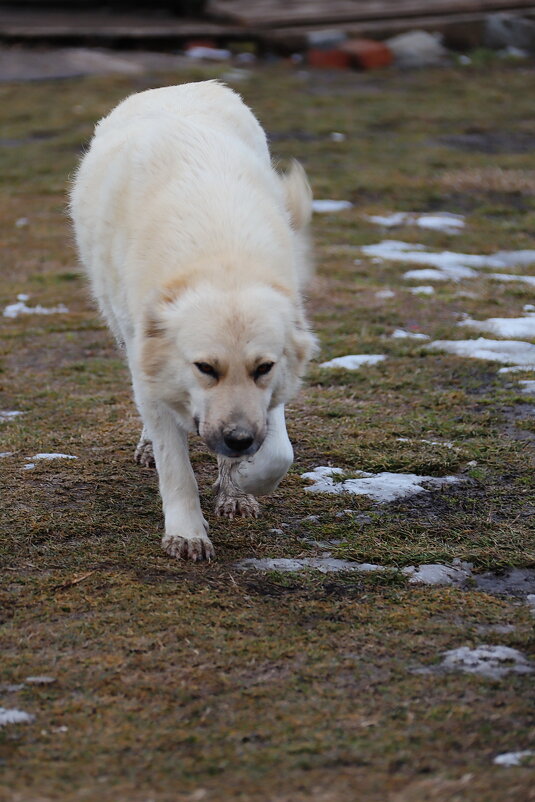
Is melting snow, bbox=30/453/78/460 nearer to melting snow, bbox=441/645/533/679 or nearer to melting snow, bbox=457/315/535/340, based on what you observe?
melting snow, bbox=441/645/533/679

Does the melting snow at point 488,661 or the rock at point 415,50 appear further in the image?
the rock at point 415,50

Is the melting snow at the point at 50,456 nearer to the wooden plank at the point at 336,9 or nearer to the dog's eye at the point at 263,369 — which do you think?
the dog's eye at the point at 263,369

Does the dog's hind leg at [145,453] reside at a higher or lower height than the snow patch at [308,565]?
lower

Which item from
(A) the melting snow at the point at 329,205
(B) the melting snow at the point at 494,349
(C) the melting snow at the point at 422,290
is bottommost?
(C) the melting snow at the point at 422,290

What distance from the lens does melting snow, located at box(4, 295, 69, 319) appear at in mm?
7082

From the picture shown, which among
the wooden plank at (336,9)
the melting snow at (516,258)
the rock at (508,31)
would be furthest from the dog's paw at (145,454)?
the rock at (508,31)

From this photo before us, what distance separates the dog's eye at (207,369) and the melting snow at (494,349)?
2824mm

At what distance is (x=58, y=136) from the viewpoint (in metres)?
11.9

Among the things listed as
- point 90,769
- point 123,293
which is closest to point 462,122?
point 123,293

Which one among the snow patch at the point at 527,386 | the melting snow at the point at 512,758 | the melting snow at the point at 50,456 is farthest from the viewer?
the snow patch at the point at 527,386

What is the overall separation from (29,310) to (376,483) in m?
3.43

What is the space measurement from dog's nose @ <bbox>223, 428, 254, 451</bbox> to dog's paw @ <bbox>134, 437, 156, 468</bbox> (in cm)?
139

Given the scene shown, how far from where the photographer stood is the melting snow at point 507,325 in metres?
6.34

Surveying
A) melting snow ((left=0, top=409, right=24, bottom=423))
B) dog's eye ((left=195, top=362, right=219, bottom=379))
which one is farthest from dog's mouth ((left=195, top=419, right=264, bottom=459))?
melting snow ((left=0, top=409, right=24, bottom=423))
